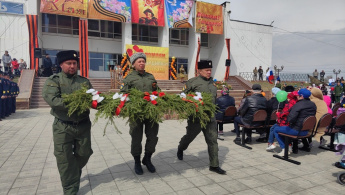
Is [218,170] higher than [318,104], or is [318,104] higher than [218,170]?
[318,104]

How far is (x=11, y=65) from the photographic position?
1833 cm

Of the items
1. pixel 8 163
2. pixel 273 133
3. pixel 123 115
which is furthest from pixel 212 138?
pixel 8 163

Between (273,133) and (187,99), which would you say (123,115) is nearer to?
(187,99)

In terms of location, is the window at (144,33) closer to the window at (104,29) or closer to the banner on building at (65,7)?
the window at (104,29)

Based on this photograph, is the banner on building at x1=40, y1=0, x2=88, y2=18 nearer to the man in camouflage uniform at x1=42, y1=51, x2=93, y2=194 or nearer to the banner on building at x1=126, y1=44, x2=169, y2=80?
the banner on building at x1=126, y1=44, x2=169, y2=80

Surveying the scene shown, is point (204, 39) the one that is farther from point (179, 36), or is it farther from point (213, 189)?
point (213, 189)

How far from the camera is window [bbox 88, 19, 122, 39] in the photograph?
23141mm

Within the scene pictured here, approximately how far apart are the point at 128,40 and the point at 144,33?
4423mm

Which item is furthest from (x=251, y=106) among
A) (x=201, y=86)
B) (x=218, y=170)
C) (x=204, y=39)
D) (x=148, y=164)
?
(x=204, y=39)

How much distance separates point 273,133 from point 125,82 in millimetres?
3790

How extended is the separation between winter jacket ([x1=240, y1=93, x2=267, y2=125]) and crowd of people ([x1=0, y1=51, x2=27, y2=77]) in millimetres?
18712

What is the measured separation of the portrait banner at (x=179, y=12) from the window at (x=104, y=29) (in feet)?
20.4

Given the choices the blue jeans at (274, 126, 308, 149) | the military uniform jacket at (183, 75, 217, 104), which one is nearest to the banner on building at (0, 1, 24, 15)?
the military uniform jacket at (183, 75, 217, 104)

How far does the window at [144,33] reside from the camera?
986 inches
